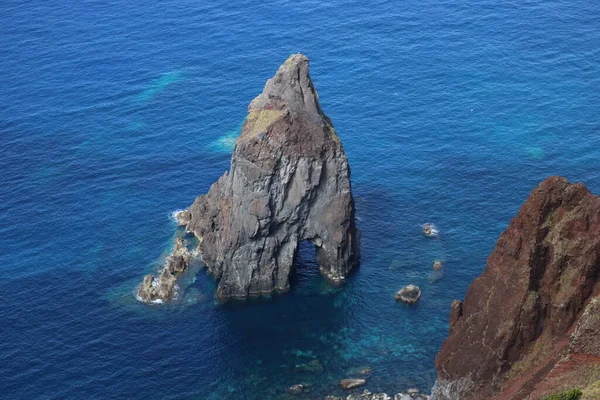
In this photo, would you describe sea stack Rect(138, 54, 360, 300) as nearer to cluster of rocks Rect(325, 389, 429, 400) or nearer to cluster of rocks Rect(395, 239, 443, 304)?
cluster of rocks Rect(395, 239, 443, 304)

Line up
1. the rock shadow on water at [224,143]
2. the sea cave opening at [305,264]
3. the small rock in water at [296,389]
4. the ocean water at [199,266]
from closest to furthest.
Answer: the small rock in water at [296,389]
the ocean water at [199,266]
the sea cave opening at [305,264]
the rock shadow on water at [224,143]

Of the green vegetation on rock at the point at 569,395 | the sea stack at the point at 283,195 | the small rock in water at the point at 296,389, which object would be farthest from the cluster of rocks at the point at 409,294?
the green vegetation on rock at the point at 569,395

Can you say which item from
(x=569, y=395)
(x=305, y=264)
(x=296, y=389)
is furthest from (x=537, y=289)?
(x=305, y=264)

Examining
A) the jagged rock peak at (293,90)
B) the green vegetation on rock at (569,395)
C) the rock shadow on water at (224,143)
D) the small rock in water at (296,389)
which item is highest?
the jagged rock peak at (293,90)

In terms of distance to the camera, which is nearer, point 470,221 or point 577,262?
point 577,262

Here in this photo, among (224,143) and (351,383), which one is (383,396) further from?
(224,143)

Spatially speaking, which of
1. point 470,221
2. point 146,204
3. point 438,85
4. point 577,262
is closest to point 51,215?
point 146,204

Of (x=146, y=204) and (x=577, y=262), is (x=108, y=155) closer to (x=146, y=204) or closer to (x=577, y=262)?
(x=146, y=204)

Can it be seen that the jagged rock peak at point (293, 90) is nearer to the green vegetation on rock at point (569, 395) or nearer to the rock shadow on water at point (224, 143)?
the rock shadow on water at point (224, 143)
